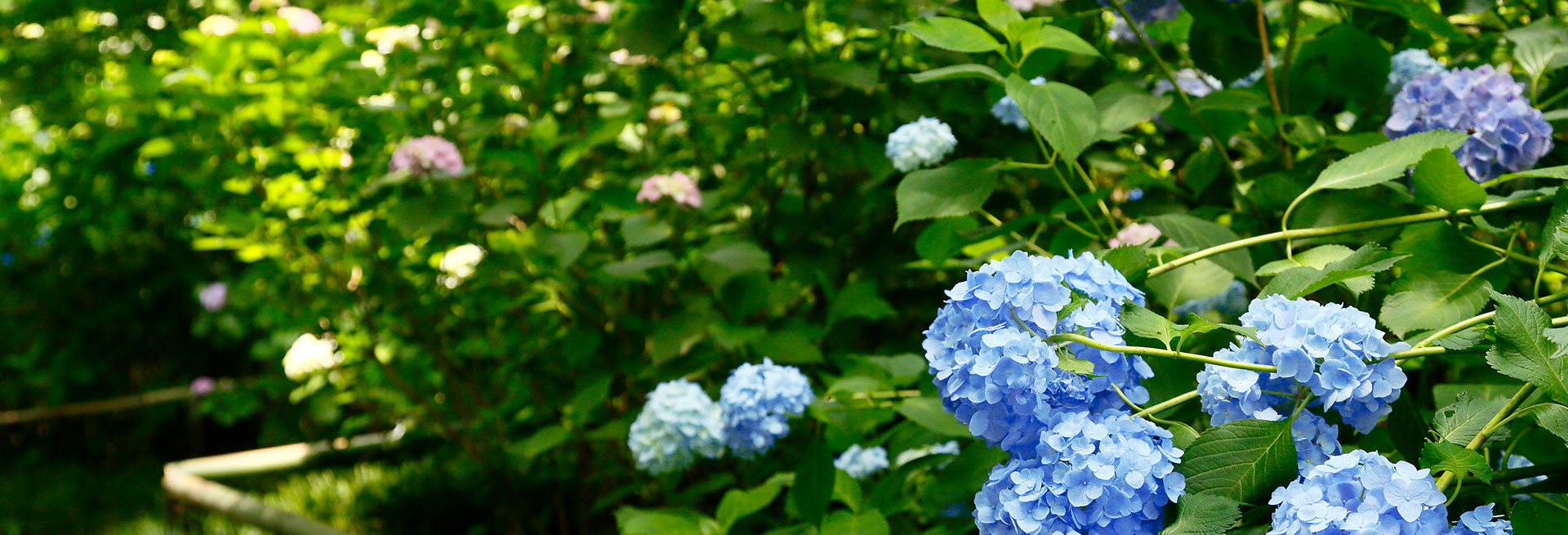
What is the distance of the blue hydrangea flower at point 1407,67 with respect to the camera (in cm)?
126

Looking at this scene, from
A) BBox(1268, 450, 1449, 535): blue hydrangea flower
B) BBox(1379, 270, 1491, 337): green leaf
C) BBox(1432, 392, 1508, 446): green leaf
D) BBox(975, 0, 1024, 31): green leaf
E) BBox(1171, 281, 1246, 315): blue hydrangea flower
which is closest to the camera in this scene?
BBox(1268, 450, 1449, 535): blue hydrangea flower

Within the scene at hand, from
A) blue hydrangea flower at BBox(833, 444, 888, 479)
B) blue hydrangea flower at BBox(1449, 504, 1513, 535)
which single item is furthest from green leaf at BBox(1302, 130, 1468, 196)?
blue hydrangea flower at BBox(833, 444, 888, 479)

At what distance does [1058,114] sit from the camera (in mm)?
892

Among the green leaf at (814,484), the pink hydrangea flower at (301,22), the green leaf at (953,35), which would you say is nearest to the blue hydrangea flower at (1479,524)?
the green leaf at (953,35)

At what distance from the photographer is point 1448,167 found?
743 millimetres

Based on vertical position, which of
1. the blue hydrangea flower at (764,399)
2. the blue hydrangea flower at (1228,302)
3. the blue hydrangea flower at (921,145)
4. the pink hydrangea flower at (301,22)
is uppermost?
the blue hydrangea flower at (921,145)

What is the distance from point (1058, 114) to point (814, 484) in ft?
1.65

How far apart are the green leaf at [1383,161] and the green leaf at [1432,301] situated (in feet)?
0.29

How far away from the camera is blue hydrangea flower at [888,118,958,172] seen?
1.35 metres

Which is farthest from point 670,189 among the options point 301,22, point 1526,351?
point 1526,351

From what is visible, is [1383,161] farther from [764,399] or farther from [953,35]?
[764,399]

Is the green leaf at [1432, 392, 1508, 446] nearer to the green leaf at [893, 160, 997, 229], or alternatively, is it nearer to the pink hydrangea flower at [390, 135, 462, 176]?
the green leaf at [893, 160, 997, 229]

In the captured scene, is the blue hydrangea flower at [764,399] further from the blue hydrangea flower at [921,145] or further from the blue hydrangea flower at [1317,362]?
the blue hydrangea flower at [1317,362]

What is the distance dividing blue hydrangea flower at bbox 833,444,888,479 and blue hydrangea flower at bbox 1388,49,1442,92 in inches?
34.9
